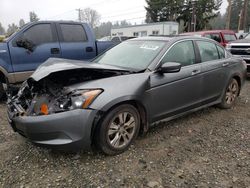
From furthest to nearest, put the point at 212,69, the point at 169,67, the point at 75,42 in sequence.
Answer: the point at 75,42 → the point at 212,69 → the point at 169,67

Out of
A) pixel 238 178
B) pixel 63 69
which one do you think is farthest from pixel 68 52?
pixel 238 178

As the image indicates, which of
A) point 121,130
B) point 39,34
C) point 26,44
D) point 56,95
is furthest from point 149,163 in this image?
point 39,34

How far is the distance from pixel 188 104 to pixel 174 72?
0.80 meters

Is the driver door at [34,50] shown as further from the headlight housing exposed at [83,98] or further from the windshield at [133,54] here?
the headlight housing exposed at [83,98]

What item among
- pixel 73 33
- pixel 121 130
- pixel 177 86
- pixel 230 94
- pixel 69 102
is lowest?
pixel 230 94

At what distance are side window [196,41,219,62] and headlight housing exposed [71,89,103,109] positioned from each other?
232 cm

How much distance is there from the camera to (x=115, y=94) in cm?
297

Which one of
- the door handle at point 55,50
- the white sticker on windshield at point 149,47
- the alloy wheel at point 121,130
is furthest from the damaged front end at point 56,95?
the door handle at point 55,50

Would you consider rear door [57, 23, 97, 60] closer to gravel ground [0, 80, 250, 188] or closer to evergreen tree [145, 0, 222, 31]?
gravel ground [0, 80, 250, 188]

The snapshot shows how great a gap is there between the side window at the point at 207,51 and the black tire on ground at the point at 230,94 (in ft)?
2.47

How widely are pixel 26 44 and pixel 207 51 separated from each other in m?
3.89

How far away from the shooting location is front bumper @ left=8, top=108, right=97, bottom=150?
2.73 metres

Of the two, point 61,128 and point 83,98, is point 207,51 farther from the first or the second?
point 61,128

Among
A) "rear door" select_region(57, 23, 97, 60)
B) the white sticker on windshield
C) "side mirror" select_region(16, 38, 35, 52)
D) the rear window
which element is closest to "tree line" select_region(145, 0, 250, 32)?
the rear window
